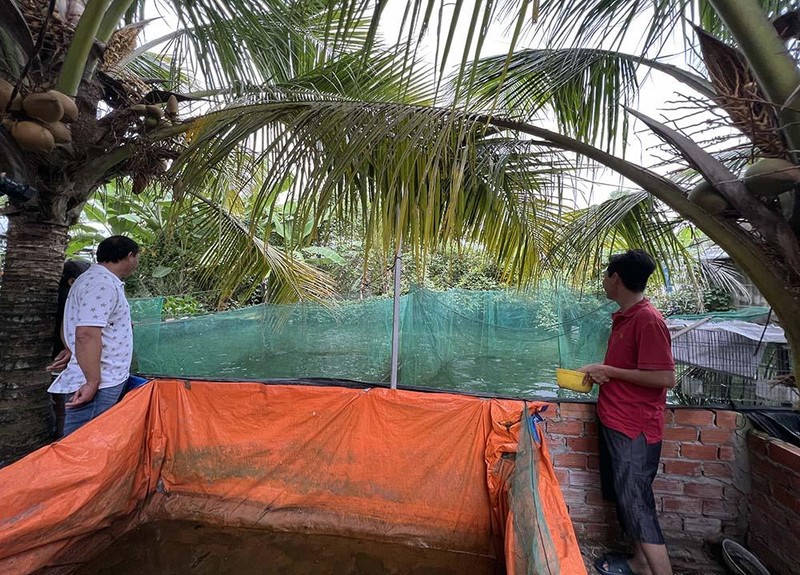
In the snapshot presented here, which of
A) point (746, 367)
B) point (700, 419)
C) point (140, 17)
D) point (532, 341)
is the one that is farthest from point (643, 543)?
point (140, 17)

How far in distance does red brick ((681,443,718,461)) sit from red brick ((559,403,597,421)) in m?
0.47

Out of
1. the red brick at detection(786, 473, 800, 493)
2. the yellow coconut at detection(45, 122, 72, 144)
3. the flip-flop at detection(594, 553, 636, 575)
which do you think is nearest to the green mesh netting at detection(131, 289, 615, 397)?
the flip-flop at detection(594, 553, 636, 575)

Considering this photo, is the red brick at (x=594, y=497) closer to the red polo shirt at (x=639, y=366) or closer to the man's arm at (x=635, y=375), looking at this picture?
the red polo shirt at (x=639, y=366)

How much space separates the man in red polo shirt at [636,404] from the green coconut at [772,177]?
30.4 inches

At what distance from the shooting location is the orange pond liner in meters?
2.19

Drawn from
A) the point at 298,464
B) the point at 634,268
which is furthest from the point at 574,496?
the point at 298,464

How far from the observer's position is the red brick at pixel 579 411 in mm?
2330

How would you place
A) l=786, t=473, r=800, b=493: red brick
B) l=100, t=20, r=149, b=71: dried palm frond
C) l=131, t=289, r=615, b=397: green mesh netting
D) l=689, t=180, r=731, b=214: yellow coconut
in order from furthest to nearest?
l=131, t=289, r=615, b=397: green mesh netting < l=100, t=20, r=149, b=71: dried palm frond < l=786, t=473, r=800, b=493: red brick < l=689, t=180, r=731, b=214: yellow coconut

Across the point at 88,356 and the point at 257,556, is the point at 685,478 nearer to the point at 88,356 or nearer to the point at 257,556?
the point at 257,556

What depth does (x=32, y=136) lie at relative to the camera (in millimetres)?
1803

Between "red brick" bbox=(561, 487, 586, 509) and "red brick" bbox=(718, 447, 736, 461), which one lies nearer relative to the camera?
"red brick" bbox=(718, 447, 736, 461)

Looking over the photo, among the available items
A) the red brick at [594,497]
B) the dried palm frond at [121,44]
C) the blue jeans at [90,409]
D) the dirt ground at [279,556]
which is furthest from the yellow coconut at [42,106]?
the red brick at [594,497]

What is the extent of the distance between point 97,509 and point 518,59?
3218 mm

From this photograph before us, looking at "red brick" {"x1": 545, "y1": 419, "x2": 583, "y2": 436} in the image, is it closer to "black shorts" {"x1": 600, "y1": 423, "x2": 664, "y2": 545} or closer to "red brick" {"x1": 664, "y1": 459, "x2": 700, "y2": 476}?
"black shorts" {"x1": 600, "y1": 423, "x2": 664, "y2": 545}
